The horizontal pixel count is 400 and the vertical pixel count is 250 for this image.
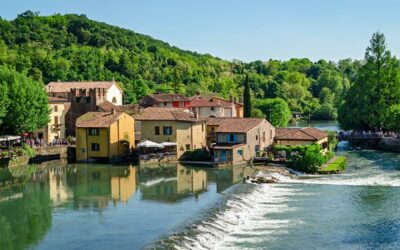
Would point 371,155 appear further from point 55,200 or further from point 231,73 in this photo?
point 231,73

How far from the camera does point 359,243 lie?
26547mm

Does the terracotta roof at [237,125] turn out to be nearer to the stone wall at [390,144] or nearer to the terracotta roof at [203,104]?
the stone wall at [390,144]

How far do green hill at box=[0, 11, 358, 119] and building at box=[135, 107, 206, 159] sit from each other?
38.4 m

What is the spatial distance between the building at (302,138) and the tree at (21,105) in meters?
25.6

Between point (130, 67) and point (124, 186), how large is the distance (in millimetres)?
86589

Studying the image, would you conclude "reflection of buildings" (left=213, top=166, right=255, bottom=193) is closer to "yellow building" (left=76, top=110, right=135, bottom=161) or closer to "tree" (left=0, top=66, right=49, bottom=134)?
"yellow building" (left=76, top=110, right=135, bottom=161)

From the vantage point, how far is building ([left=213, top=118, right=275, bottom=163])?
2056 inches

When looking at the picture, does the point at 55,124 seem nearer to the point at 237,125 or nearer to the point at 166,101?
the point at 166,101

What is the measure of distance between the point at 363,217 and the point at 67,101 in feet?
150

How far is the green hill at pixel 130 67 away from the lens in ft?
364

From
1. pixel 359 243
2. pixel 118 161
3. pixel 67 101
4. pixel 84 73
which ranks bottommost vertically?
pixel 359 243

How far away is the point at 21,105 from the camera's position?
56.4 m

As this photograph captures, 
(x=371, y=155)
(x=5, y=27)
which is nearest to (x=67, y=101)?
(x=371, y=155)

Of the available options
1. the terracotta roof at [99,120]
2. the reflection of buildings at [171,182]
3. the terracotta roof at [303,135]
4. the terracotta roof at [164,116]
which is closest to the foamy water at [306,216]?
the reflection of buildings at [171,182]
